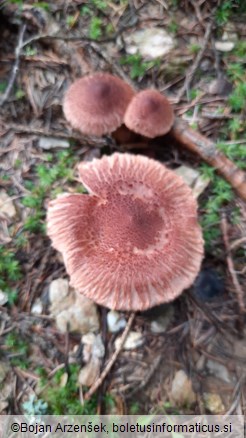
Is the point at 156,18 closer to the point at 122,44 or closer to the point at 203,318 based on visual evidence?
the point at 122,44

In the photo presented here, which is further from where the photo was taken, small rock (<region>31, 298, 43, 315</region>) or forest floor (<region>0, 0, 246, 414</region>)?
small rock (<region>31, 298, 43, 315</region>)

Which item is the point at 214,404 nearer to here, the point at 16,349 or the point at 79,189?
the point at 16,349

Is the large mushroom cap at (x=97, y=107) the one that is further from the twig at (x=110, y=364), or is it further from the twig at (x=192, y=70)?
the twig at (x=110, y=364)

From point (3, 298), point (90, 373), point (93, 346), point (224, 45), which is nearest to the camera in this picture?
point (90, 373)

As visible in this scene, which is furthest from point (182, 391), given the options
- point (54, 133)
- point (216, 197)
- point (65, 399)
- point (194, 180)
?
point (54, 133)

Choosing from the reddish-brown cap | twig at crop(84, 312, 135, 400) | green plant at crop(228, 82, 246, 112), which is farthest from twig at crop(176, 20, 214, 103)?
twig at crop(84, 312, 135, 400)

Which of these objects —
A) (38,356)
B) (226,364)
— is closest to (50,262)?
(38,356)

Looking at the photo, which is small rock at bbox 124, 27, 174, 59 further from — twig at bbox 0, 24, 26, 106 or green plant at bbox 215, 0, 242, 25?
twig at bbox 0, 24, 26, 106

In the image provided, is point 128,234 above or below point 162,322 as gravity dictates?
above
